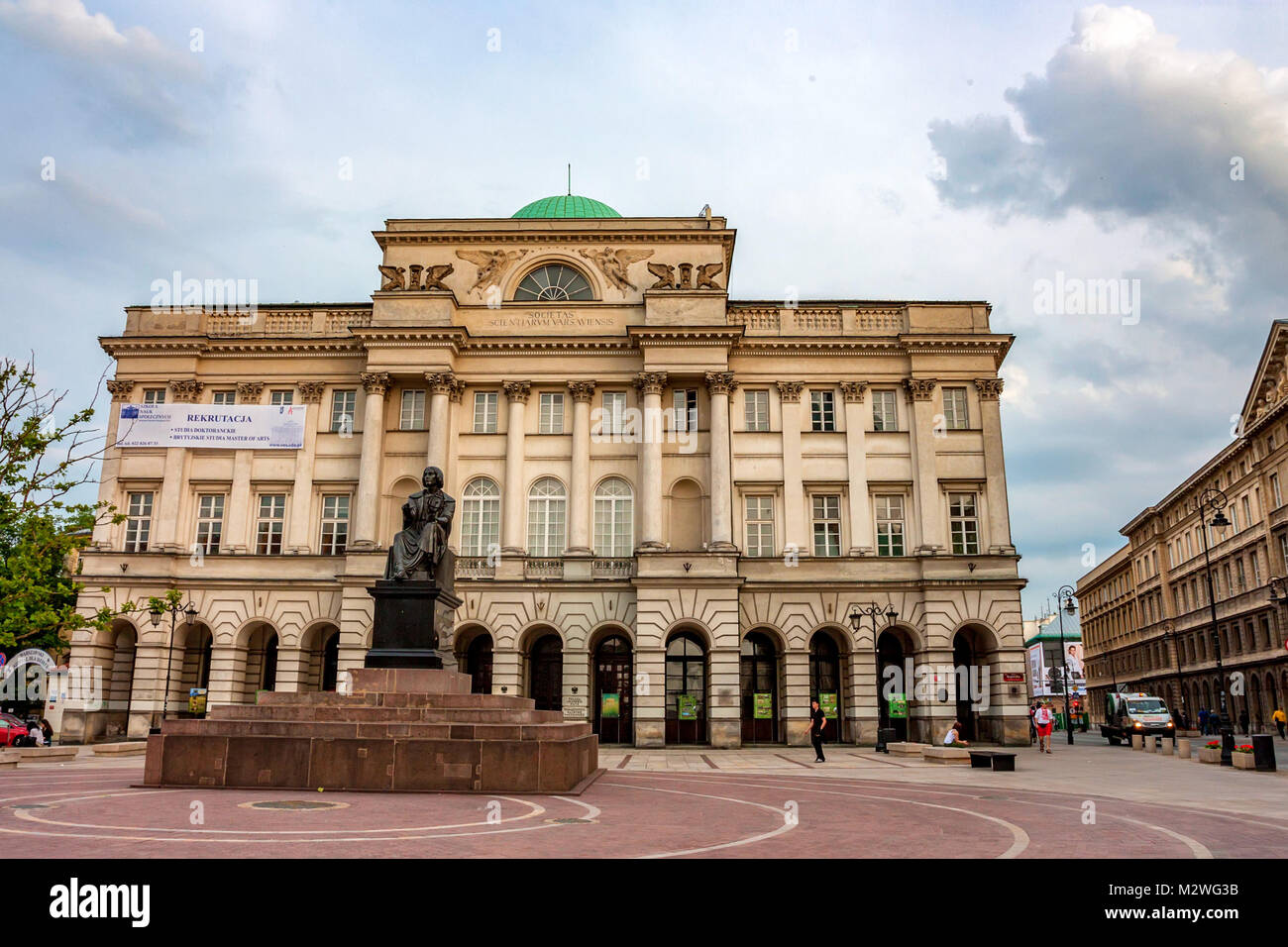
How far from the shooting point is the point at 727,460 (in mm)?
40281

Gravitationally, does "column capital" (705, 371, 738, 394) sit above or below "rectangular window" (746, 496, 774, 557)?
above

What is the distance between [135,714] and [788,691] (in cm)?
2733

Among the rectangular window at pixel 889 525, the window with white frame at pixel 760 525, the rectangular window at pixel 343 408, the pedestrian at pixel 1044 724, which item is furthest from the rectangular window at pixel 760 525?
the rectangular window at pixel 343 408

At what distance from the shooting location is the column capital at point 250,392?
43.3 metres

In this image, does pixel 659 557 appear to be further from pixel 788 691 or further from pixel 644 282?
pixel 644 282

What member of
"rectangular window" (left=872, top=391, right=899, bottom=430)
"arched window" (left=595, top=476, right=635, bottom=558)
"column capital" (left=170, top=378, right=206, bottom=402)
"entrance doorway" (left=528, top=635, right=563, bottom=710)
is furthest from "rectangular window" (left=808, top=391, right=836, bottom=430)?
"column capital" (left=170, top=378, right=206, bottom=402)

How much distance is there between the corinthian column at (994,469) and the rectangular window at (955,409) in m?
0.71

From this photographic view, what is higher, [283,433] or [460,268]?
[460,268]

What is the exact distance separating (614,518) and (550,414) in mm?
5640

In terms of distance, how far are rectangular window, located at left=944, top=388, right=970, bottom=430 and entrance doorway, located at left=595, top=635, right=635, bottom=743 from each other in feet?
56.6

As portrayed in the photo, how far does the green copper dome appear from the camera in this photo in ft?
165

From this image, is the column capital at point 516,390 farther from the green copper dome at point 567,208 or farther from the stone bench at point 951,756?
the stone bench at point 951,756

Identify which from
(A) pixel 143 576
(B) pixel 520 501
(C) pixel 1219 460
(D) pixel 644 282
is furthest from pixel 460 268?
(C) pixel 1219 460

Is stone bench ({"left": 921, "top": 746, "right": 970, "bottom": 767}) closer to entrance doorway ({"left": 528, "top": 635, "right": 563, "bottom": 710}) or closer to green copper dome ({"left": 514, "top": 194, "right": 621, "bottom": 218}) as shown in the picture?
entrance doorway ({"left": 528, "top": 635, "right": 563, "bottom": 710})
